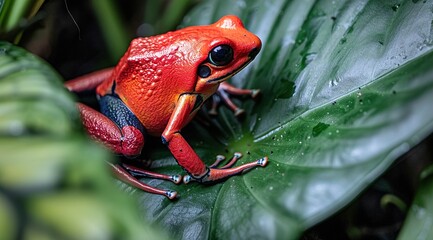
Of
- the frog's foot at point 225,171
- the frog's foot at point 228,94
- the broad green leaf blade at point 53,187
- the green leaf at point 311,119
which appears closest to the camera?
the broad green leaf blade at point 53,187

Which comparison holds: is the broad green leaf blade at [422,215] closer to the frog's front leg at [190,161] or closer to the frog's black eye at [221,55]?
the frog's front leg at [190,161]

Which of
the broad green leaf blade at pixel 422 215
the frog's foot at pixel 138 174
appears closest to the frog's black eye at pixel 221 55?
the frog's foot at pixel 138 174

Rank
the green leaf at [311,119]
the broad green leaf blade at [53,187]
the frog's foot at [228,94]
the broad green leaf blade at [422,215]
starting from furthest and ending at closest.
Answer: the frog's foot at [228,94]
the broad green leaf blade at [422,215]
the green leaf at [311,119]
the broad green leaf blade at [53,187]

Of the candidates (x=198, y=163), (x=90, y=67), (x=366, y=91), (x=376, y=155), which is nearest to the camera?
(x=376, y=155)

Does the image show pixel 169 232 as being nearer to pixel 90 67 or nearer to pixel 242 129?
pixel 242 129

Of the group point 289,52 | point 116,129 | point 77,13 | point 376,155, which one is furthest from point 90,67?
point 376,155

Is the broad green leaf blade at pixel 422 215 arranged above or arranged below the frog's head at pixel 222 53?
below

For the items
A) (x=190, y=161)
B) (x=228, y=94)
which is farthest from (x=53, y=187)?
(x=228, y=94)
